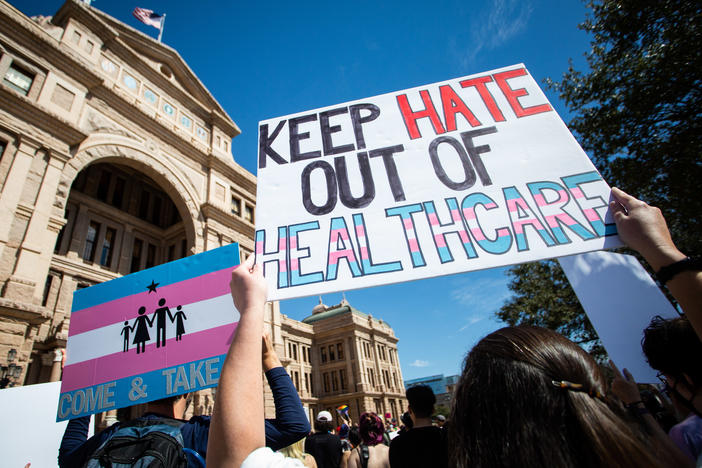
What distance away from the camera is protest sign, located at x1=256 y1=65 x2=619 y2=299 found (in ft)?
5.91

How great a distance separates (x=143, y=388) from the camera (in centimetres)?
231

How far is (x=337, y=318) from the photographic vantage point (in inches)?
1832

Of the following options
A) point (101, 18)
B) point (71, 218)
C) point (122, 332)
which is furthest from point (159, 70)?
point (122, 332)

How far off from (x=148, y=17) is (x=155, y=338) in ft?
68.9

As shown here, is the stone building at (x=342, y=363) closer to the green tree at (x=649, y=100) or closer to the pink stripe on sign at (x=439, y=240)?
the green tree at (x=649, y=100)

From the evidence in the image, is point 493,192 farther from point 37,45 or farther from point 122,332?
point 37,45

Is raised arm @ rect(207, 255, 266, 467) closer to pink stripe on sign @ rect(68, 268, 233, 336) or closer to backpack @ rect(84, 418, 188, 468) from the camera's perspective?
backpack @ rect(84, 418, 188, 468)

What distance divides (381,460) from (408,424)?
5.29 feet

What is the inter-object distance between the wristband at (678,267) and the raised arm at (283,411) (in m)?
1.41

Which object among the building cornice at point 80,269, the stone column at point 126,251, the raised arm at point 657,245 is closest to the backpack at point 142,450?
the raised arm at point 657,245

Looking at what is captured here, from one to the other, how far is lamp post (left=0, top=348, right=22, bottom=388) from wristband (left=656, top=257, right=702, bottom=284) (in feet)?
35.0

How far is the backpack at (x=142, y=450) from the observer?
155cm

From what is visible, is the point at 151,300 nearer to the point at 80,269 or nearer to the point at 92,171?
the point at 80,269

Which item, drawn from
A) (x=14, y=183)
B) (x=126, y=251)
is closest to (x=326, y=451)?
(x=14, y=183)
